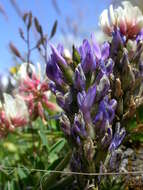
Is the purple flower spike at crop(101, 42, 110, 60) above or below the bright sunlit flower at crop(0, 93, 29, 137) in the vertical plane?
above

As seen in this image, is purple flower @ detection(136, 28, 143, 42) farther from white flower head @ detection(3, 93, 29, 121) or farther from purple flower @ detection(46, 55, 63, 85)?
white flower head @ detection(3, 93, 29, 121)

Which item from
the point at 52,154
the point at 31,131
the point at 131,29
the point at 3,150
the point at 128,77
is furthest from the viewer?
the point at 3,150

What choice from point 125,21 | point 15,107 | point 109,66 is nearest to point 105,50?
point 109,66

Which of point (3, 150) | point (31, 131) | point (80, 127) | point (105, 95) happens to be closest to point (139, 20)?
point (105, 95)

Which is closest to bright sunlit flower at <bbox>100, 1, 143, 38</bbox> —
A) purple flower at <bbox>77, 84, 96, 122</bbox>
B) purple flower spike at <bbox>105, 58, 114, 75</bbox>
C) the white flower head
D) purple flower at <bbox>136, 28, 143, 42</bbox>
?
purple flower at <bbox>136, 28, 143, 42</bbox>

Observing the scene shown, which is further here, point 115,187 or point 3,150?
point 3,150

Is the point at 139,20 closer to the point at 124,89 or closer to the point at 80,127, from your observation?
the point at 124,89

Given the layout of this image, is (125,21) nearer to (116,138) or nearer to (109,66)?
(109,66)

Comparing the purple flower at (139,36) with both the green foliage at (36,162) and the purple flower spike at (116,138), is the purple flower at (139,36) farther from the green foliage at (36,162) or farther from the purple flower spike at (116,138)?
the green foliage at (36,162)
